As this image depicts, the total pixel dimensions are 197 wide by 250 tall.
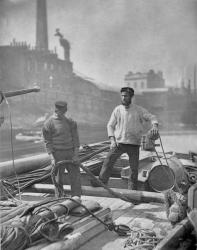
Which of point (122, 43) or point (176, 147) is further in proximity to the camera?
point (122, 43)

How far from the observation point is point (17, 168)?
5.89 meters

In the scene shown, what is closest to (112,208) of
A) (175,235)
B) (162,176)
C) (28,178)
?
(162,176)

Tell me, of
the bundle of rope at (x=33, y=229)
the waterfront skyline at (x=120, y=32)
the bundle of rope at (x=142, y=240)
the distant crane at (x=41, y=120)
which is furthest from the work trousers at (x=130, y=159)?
the distant crane at (x=41, y=120)

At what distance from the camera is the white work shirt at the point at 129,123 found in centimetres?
445

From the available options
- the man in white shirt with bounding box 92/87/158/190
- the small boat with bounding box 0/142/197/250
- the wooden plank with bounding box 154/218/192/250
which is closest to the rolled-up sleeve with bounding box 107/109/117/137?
the man in white shirt with bounding box 92/87/158/190

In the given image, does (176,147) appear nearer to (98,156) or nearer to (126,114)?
(98,156)

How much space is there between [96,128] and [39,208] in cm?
1928

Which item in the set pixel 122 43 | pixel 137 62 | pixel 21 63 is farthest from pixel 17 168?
pixel 21 63

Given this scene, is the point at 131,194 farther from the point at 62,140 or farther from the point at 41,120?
the point at 41,120

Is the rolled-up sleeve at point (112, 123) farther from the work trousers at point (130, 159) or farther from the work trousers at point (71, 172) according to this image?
the work trousers at point (71, 172)

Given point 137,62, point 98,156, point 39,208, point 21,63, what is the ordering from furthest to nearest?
point 21,63 → point 137,62 → point 98,156 → point 39,208

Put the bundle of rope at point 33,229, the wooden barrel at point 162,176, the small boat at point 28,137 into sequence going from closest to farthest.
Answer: the bundle of rope at point 33,229
the wooden barrel at point 162,176
the small boat at point 28,137

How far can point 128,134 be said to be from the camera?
4445 millimetres

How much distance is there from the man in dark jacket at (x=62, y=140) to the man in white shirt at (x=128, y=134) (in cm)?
41
